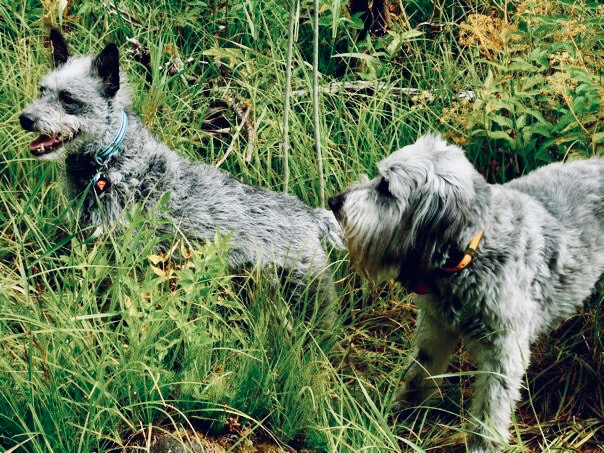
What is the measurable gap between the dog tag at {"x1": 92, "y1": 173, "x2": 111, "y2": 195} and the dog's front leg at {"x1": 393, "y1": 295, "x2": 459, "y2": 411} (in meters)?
1.90

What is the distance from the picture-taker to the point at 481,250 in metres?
3.43

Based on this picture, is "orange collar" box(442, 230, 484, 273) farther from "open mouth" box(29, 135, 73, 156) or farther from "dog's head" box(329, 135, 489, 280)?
"open mouth" box(29, 135, 73, 156)

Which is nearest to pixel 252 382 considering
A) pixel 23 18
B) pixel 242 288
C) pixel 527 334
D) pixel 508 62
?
pixel 242 288

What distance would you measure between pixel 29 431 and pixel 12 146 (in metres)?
2.28

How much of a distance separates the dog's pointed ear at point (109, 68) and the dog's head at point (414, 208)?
1.71 meters

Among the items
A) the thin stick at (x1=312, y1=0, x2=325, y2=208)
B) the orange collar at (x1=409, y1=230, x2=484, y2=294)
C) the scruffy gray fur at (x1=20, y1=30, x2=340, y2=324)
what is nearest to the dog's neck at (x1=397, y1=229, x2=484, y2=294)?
the orange collar at (x1=409, y1=230, x2=484, y2=294)

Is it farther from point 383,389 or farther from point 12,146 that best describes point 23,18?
point 383,389

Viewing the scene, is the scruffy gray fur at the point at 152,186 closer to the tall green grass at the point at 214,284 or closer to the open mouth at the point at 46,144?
the open mouth at the point at 46,144

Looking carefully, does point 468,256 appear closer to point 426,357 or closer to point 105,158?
point 426,357

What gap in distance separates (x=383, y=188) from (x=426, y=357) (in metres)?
1.09

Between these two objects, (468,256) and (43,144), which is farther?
(43,144)

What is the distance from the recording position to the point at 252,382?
3275mm

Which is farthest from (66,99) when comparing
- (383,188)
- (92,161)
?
(383,188)

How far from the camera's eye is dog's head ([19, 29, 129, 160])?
4.18m
